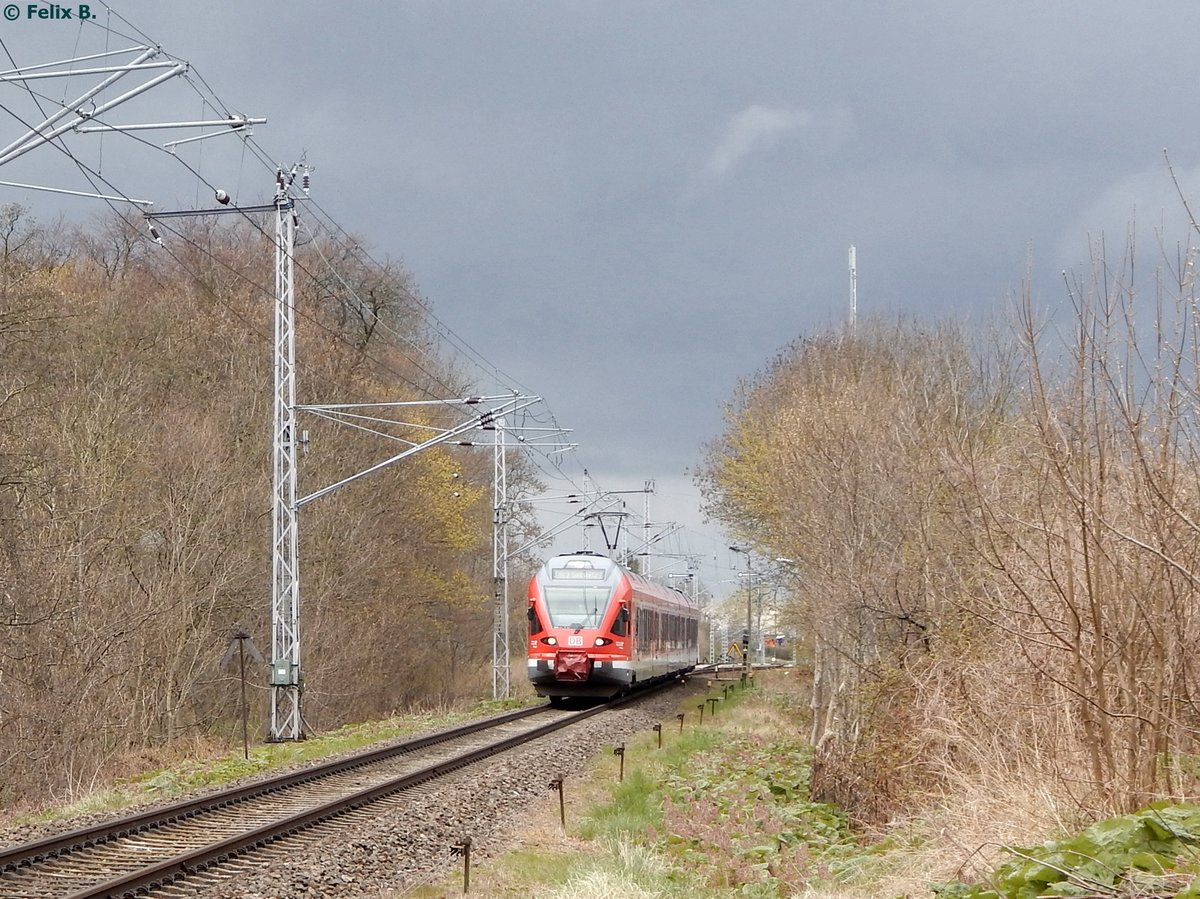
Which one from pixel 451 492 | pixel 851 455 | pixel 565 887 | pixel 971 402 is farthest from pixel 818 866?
pixel 451 492

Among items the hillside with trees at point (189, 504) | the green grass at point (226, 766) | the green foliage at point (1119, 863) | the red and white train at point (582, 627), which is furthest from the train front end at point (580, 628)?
the green foliage at point (1119, 863)

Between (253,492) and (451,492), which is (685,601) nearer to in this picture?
(451,492)

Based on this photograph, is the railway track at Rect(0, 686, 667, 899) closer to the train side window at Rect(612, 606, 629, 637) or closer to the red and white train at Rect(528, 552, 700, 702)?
the red and white train at Rect(528, 552, 700, 702)

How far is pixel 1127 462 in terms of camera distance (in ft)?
27.6

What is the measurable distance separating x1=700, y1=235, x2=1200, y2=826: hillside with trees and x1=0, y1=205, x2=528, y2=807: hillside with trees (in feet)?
33.6

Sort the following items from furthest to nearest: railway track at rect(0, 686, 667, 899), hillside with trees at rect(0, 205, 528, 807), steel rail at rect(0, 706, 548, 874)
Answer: hillside with trees at rect(0, 205, 528, 807) → steel rail at rect(0, 706, 548, 874) → railway track at rect(0, 686, 667, 899)

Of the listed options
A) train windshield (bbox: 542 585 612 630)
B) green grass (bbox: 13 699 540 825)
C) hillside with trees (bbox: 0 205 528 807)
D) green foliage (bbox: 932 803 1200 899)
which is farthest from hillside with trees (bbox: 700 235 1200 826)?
hillside with trees (bbox: 0 205 528 807)

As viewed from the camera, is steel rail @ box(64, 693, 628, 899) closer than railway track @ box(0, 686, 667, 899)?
Yes

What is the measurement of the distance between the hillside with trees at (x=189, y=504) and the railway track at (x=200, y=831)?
12.3ft

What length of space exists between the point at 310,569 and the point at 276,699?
11.2 m

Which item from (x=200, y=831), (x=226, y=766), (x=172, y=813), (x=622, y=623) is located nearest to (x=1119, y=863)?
(x=200, y=831)

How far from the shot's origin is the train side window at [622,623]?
30444 mm

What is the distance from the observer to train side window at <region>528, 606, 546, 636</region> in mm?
30750

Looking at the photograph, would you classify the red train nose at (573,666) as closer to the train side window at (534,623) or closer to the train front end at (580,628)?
the train front end at (580,628)
